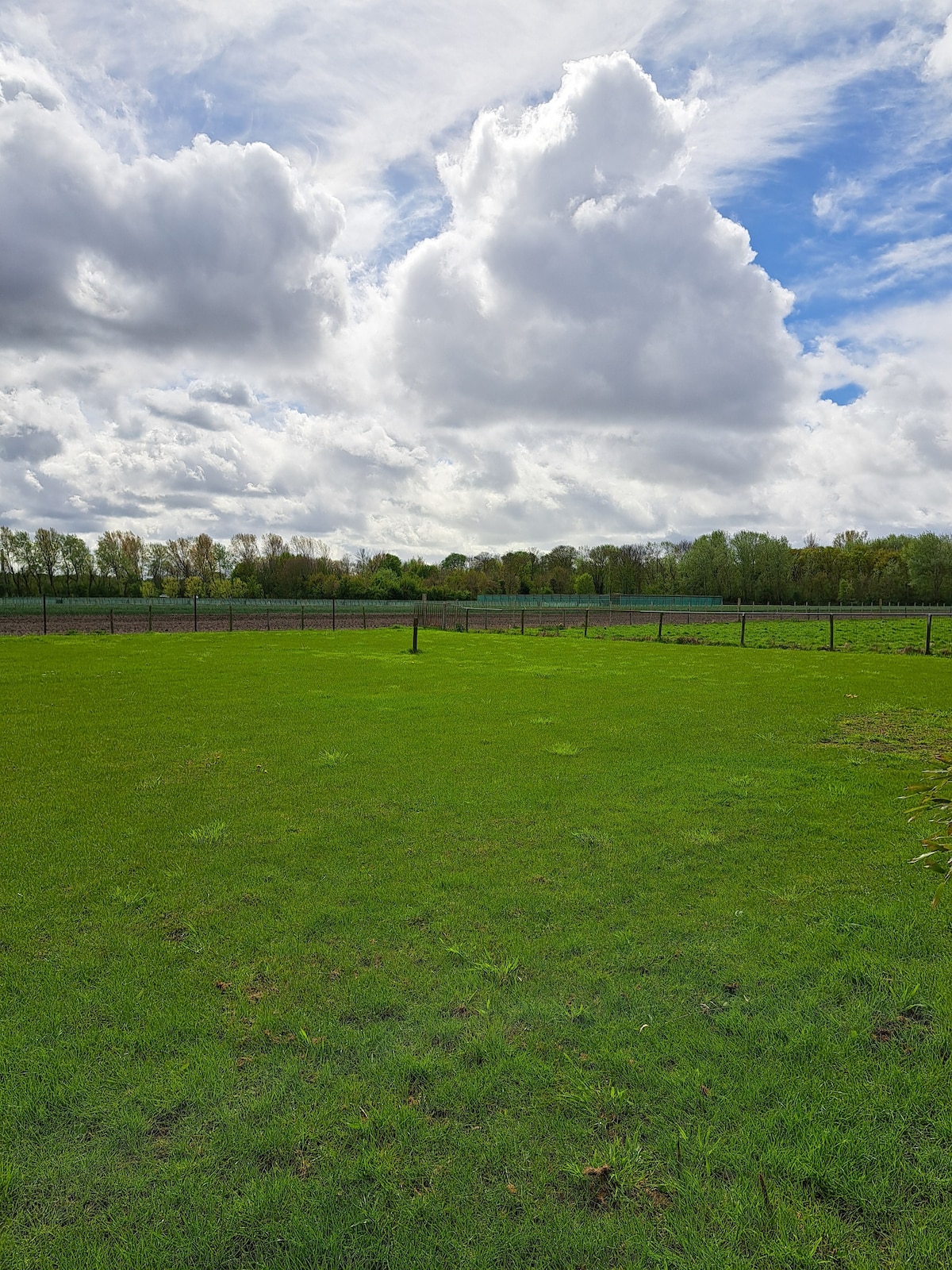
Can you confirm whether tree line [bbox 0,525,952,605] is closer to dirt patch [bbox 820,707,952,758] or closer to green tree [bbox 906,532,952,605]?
green tree [bbox 906,532,952,605]

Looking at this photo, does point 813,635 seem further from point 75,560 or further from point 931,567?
point 75,560

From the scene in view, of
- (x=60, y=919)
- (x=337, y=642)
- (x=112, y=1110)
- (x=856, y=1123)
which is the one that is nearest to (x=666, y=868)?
(x=856, y=1123)

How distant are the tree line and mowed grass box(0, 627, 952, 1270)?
98.9m

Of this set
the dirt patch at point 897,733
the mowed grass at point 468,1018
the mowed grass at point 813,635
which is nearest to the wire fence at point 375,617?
the mowed grass at point 813,635

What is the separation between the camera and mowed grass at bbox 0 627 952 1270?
2.73m

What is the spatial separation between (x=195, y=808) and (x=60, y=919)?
2574 millimetres

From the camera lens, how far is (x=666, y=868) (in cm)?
605

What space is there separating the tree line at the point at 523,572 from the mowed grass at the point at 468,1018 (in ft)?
325

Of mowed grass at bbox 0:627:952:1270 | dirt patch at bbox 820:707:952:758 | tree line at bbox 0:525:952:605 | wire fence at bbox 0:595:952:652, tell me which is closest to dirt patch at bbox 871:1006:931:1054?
mowed grass at bbox 0:627:952:1270

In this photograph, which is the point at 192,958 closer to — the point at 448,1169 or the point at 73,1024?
the point at 73,1024

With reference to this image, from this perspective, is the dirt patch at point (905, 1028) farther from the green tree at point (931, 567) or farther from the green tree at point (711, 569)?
the green tree at point (711, 569)

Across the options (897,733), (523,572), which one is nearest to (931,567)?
(523,572)

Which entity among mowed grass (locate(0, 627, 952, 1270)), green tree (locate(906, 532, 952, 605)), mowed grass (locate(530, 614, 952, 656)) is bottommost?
mowed grass (locate(0, 627, 952, 1270))

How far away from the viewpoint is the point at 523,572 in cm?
13050
